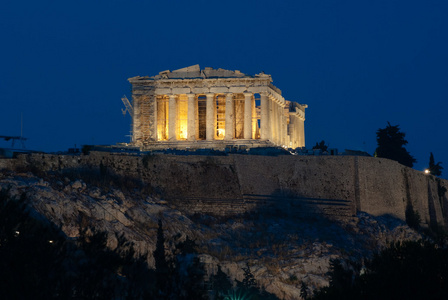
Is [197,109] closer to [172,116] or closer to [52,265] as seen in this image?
[172,116]

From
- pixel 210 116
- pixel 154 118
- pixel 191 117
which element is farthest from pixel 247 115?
pixel 154 118

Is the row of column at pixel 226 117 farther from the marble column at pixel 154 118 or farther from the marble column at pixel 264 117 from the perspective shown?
the marble column at pixel 154 118

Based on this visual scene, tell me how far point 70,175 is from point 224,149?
18.8 m

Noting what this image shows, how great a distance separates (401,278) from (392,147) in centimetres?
4157

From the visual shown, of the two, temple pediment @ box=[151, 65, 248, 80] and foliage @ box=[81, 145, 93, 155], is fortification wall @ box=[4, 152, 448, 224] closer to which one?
foliage @ box=[81, 145, 93, 155]

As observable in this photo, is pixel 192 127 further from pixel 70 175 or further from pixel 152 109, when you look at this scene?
pixel 70 175

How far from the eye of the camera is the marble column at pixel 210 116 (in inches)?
2525

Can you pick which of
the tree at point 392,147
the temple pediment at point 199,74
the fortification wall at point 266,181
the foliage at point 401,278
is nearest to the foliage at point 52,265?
the foliage at point 401,278

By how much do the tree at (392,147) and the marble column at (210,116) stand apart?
15241 mm

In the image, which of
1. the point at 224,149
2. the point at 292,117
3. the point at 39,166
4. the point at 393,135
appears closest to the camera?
the point at 39,166

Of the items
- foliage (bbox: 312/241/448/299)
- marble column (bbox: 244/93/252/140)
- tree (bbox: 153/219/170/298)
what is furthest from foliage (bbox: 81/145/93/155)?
foliage (bbox: 312/241/448/299)

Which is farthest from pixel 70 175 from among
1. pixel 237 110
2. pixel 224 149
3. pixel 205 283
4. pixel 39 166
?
pixel 237 110

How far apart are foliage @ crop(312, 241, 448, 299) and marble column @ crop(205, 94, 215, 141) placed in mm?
28874

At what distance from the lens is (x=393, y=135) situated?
238 feet
